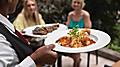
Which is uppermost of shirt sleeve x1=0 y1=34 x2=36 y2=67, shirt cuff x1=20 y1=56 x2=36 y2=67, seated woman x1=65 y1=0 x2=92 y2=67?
shirt sleeve x1=0 y1=34 x2=36 y2=67

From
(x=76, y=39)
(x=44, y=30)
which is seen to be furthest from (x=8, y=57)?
(x=44, y=30)

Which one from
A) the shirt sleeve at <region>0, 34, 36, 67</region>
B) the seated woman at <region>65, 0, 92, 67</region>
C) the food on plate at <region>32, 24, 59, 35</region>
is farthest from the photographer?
the seated woman at <region>65, 0, 92, 67</region>

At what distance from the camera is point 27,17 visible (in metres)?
3.51

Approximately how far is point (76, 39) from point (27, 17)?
3.45 feet

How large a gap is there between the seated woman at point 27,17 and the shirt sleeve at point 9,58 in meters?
2.12

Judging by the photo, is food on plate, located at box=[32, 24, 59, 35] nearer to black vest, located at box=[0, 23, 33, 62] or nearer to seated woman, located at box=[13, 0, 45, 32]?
seated woman, located at box=[13, 0, 45, 32]

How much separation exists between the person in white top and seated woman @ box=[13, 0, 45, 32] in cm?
203

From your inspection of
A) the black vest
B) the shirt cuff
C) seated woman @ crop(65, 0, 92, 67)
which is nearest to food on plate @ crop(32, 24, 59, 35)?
seated woman @ crop(65, 0, 92, 67)

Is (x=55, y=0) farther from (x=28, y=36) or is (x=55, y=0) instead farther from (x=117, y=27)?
(x=28, y=36)

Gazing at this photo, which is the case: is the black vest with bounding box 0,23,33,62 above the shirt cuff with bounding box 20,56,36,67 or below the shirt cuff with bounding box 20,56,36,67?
above

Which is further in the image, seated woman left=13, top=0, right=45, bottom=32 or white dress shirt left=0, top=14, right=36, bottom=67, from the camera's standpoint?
seated woman left=13, top=0, right=45, bottom=32

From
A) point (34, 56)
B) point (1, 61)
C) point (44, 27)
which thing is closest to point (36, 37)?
point (44, 27)

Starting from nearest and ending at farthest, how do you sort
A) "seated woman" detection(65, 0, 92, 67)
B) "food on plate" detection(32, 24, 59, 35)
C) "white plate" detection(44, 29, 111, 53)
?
"white plate" detection(44, 29, 111, 53) < "food on plate" detection(32, 24, 59, 35) < "seated woman" detection(65, 0, 92, 67)

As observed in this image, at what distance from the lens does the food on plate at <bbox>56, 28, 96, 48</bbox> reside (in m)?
2.55
